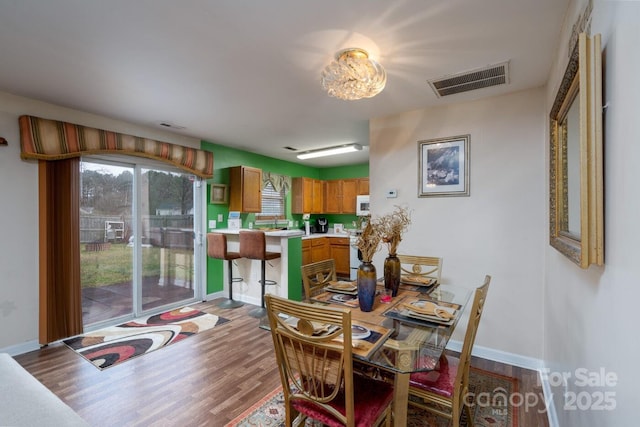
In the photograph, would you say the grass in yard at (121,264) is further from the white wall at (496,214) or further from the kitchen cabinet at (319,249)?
the white wall at (496,214)

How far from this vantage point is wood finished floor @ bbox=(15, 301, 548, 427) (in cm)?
193

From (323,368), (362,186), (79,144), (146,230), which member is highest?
(79,144)

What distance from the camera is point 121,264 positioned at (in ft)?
11.7

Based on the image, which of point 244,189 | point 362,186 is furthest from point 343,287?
point 362,186

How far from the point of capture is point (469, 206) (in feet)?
9.14

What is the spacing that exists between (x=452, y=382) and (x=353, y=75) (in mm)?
1959

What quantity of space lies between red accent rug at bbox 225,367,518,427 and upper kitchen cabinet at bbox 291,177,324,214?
164 inches

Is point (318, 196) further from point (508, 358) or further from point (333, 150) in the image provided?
point (508, 358)

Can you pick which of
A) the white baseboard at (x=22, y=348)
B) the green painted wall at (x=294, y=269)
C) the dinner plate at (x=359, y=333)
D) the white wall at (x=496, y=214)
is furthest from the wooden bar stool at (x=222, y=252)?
the dinner plate at (x=359, y=333)

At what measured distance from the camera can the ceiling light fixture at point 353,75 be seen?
1.89m

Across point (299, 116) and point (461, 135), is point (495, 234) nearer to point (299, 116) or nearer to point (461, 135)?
point (461, 135)

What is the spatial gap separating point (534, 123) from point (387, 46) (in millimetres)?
1616

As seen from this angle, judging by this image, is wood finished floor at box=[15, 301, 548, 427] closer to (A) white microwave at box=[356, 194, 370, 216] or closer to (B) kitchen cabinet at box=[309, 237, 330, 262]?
(B) kitchen cabinet at box=[309, 237, 330, 262]

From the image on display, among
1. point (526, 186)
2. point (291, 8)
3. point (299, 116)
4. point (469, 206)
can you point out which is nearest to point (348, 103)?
point (299, 116)
